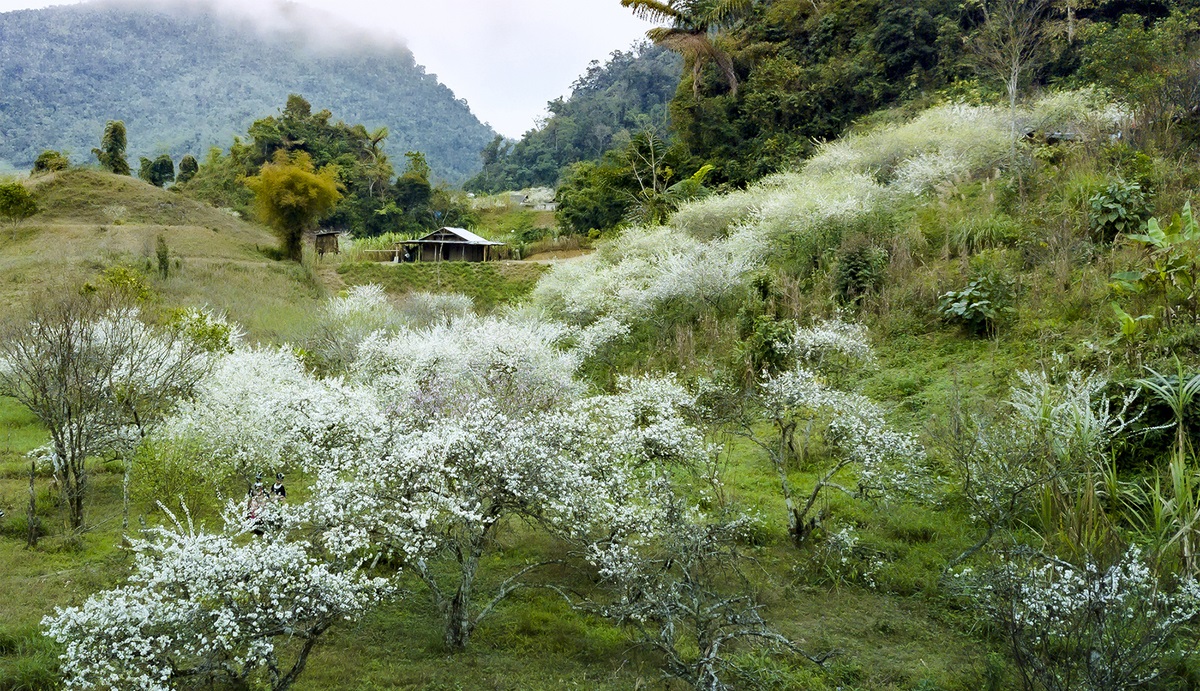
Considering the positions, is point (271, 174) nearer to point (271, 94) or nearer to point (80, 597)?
point (80, 597)

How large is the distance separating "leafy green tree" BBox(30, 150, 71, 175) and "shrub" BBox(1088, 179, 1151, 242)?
45357mm

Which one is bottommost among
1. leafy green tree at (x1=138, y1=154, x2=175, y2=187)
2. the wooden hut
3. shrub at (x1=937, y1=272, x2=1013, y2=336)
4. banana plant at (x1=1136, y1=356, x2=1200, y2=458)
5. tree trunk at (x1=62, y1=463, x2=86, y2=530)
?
tree trunk at (x1=62, y1=463, x2=86, y2=530)

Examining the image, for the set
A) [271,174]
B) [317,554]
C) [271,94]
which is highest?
[271,94]

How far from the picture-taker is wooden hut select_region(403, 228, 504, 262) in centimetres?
3856

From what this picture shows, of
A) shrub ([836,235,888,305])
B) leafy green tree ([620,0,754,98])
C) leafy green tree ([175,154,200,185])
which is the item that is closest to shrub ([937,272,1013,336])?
shrub ([836,235,888,305])

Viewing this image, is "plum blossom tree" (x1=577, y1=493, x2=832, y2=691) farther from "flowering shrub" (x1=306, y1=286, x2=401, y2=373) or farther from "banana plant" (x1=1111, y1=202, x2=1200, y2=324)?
"flowering shrub" (x1=306, y1=286, x2=401, y2=373)

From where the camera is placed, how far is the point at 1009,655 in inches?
206

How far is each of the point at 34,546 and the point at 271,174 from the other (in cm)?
2969

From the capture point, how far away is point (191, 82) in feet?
374

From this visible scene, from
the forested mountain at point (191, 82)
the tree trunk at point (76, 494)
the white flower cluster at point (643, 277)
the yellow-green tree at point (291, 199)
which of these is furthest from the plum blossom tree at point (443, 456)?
the forested mountain at point (191, 82)

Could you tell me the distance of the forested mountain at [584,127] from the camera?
6550 cm

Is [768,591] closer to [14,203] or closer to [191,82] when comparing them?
[14,203]

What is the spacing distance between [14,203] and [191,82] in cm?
9939

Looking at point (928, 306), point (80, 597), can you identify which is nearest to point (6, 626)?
point (80, 597)
